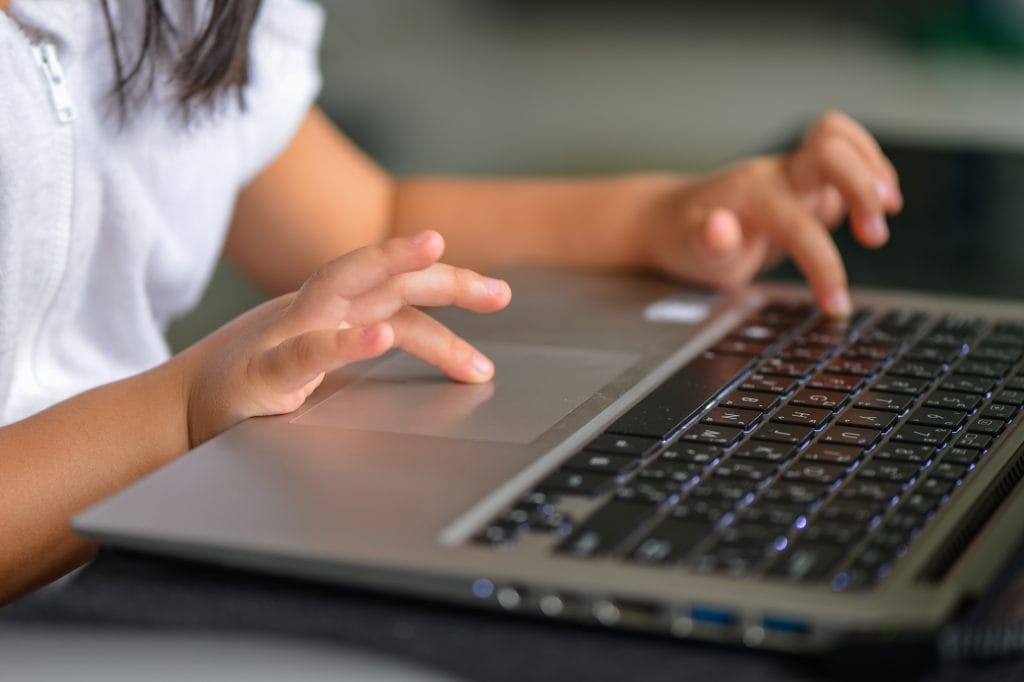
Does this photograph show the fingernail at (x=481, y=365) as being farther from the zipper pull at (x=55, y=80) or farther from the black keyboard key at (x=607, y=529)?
the zipper pull at (x=55, y=80)

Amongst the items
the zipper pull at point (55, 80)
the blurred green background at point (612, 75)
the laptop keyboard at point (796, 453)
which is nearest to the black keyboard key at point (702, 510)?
the laptop keyboard at point (796, 453)

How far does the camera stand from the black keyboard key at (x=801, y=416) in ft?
1.79

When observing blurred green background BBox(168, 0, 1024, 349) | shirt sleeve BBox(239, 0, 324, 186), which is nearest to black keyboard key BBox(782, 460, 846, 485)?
shirt sleeve BBox(239, 0, 324, 186)

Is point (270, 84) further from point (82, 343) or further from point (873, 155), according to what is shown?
point (873, 155)

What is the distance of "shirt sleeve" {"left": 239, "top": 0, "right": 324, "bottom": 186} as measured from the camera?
2.93 feet

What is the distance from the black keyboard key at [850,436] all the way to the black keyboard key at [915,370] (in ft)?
0.31

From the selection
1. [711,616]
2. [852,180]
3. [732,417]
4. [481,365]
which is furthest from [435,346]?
[852,180]

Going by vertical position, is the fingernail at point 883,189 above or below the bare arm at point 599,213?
above

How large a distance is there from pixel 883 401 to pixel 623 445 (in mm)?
137

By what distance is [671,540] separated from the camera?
412 mm

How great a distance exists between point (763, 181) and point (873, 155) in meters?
0.07

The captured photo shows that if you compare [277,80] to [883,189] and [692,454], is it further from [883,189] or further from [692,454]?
[692,454]

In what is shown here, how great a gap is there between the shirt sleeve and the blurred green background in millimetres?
1734

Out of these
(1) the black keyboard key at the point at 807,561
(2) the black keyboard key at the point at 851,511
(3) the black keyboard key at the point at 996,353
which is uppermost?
(1) the black keyboard key at the point at 807,561
